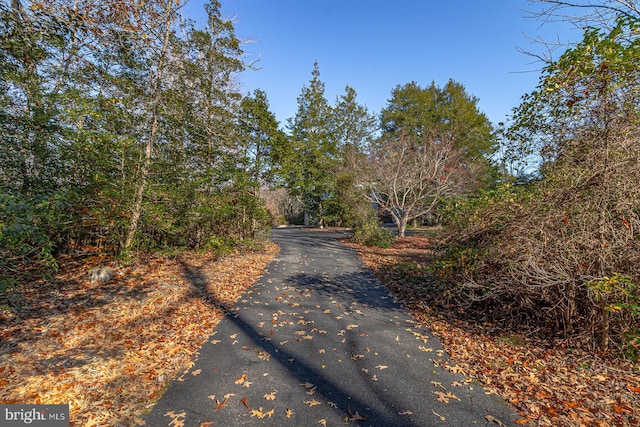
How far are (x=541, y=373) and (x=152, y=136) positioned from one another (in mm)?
9688

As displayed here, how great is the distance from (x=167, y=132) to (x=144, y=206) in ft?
9.27

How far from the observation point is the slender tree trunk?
6.86m

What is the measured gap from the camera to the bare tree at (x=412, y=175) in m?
15.1

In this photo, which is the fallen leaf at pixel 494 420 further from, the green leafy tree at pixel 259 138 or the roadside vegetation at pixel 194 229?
the green leafy tree at pixel 259 138

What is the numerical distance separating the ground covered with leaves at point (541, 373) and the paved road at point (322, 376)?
0.27 metres

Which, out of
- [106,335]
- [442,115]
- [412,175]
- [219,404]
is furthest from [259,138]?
[442,115]

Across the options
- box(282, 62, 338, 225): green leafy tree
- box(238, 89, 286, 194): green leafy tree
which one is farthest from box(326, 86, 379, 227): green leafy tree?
box(238, 89, 286, 194): green leafy tree

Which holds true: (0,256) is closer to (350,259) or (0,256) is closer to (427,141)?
(350,259)

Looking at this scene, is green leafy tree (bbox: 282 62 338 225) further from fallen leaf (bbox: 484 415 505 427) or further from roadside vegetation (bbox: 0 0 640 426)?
fallen leaf (bbox: 484 415 505 427)

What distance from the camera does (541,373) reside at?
3.53 metres

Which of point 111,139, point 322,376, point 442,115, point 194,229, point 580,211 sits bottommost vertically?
point 322,376

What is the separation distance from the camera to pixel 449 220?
6.27 m

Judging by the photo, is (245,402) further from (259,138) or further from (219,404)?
(259,138)

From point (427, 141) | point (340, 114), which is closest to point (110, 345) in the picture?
point (427, 141)
